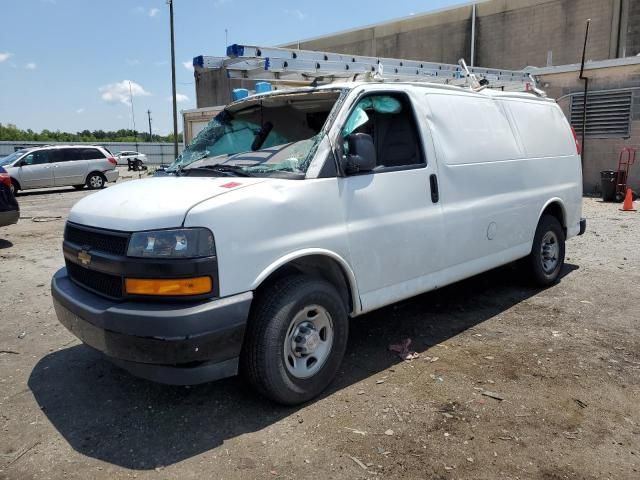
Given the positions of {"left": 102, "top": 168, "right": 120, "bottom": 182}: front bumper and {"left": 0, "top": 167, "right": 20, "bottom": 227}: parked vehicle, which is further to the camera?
{"left": 102, "top": 168, "right": 120, "bottom": 182}: front bumper

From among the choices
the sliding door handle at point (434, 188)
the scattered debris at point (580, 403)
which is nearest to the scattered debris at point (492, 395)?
the scattered debris at point (580, 403)

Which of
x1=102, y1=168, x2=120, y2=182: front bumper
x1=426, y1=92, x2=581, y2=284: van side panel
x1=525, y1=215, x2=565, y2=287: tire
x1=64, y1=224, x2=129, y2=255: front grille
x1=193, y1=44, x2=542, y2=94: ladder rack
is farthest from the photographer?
x1=102, y1=168, x2=120, y2=182: front bumper

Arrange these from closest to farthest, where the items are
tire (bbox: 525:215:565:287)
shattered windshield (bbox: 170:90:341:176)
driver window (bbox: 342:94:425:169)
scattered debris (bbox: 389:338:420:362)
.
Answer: shattered windshield (bbox: 170:90:341:176), driver window (bbox: 342:94:425:169), scattered debris (bbox: 389:338:420:362), tire (bbox: 525:215:565:287)

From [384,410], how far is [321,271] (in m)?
0.99

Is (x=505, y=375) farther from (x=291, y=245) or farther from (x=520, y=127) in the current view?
(x=520, y=127)

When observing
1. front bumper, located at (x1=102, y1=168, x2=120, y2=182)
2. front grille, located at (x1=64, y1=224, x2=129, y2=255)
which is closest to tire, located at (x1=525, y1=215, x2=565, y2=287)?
front grille, located at (x1=64, y1=224, x2=129, y2=255)

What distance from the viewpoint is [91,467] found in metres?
2.80

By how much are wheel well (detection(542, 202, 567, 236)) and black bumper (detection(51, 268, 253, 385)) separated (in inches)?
163

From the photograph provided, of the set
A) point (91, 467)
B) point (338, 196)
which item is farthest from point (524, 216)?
point (91, 467)

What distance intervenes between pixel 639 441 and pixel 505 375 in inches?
37.8

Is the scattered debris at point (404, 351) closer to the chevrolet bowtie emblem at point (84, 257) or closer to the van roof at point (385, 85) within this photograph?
the van roof at point (385, 85)

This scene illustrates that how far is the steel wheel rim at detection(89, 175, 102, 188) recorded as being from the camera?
2027 centimetres

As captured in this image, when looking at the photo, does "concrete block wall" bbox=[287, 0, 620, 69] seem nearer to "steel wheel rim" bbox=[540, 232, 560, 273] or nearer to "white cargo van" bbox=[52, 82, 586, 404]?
"steel wheel rim" bbox=[540, 232, 560, 273]

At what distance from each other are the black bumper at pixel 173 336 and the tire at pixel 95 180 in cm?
1882
